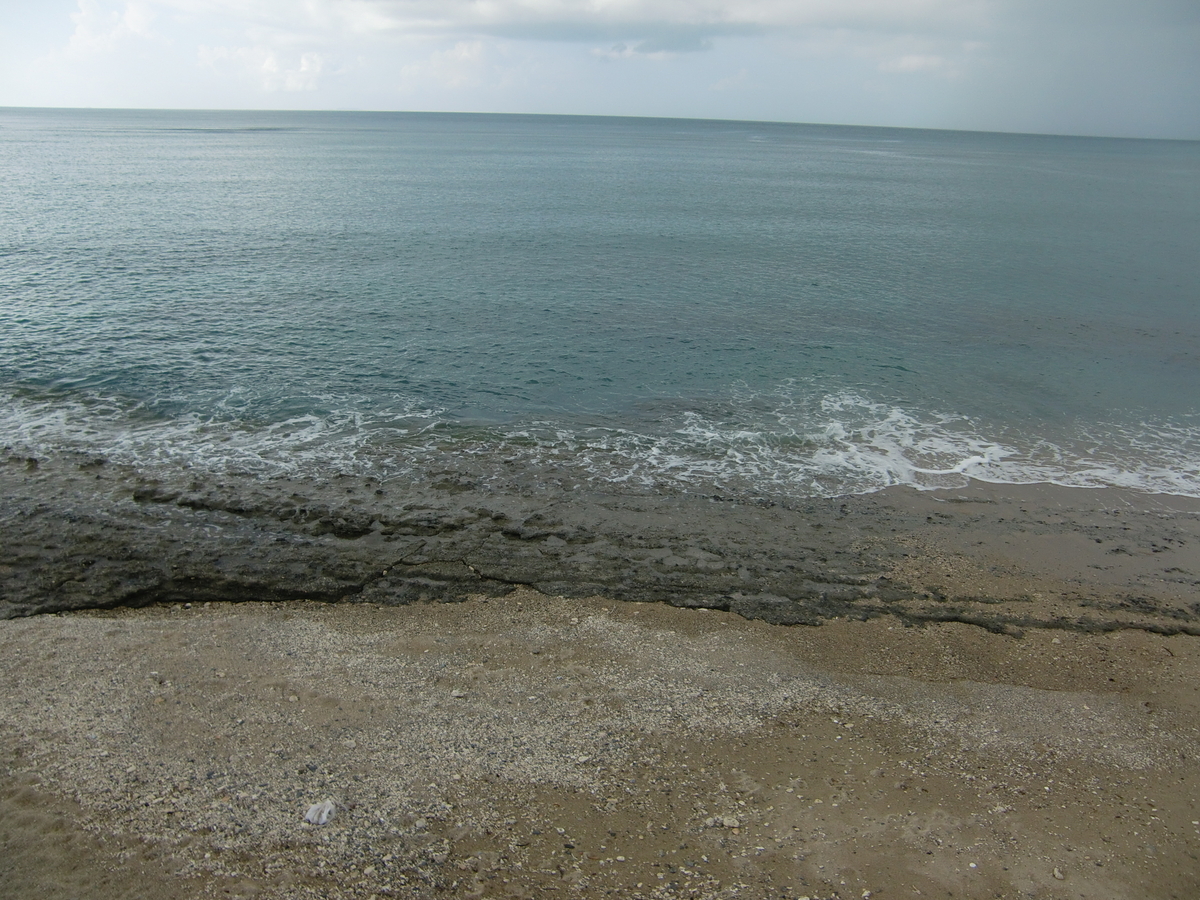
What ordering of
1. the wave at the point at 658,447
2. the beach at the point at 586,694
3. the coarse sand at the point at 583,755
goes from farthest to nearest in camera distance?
the wave at the point at 658,447 → the beach at the point at 586,694 → the coarse sand at the point at 583,755

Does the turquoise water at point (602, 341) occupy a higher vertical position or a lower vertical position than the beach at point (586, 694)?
higher

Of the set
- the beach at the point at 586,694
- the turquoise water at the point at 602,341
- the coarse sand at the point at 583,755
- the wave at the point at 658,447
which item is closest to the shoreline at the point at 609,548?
the beach at the point at 586,694

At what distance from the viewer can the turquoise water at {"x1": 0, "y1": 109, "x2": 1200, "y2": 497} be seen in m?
23.5

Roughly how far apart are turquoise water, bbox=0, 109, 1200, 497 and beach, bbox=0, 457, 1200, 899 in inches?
119

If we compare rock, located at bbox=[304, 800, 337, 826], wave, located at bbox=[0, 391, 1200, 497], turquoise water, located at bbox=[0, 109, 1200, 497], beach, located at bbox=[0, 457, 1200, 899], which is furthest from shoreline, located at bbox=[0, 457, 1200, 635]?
rock, located at bbox=[304, 800, 337, 826]

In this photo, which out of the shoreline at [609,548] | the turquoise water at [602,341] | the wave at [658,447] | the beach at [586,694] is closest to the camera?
the beach at [586,694]

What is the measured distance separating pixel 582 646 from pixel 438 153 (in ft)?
463

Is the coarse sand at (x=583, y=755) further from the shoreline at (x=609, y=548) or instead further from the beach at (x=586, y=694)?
the shoreline at (x=609, y=548)

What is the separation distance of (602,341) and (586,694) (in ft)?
73.7

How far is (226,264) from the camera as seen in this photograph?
44875mm

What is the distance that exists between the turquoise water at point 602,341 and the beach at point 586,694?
3.02m

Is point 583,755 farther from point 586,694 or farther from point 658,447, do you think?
point 658,447

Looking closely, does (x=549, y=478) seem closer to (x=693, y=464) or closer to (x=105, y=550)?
(x=693, y=464)

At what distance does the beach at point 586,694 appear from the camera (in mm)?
9922
